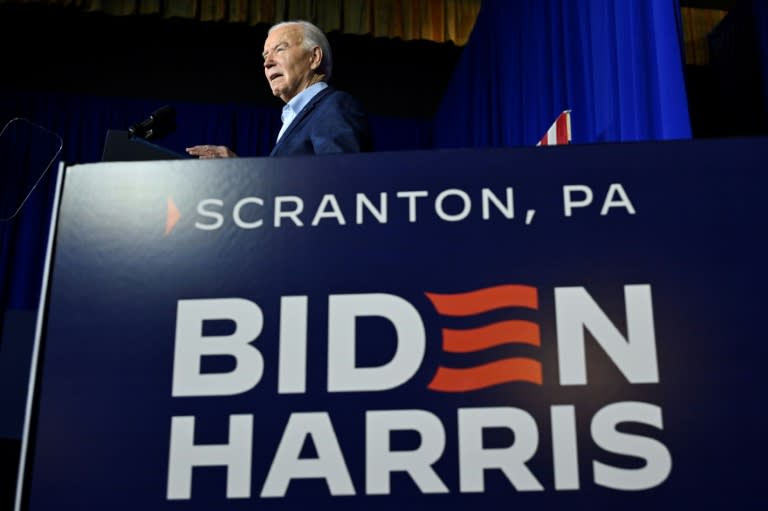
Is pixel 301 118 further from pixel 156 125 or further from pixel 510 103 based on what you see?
pixel 510 103

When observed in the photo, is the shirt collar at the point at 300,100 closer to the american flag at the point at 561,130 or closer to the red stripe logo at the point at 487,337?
the red stripe logo at the point at 487,337

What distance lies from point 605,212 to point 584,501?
0.97ft

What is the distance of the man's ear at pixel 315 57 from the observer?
6.60 feet

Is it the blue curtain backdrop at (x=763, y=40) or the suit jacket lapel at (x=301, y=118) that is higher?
the blue curtain backdrop at (x=763, y=40)

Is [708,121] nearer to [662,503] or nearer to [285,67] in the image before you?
[285,67]

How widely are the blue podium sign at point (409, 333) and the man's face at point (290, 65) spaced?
1.11 meters

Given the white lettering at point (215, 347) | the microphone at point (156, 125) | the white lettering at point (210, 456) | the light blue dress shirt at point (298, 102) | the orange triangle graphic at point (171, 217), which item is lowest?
the white lettering at point (210, 456)

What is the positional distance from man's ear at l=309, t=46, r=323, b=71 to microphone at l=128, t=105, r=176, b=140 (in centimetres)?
51

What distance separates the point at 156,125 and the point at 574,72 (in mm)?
2011

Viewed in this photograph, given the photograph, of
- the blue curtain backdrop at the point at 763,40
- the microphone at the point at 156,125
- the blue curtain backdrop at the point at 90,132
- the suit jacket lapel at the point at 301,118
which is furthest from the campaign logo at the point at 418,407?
the blue curtain backdrop at the point at 90,132

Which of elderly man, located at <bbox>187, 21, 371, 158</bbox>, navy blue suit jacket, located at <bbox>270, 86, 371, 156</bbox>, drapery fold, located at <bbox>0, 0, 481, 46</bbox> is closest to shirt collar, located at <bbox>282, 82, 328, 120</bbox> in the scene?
elderly man, located at <bbox>187, 21, 371, 158</bbox>

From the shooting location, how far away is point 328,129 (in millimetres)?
1586

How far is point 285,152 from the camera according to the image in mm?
1678

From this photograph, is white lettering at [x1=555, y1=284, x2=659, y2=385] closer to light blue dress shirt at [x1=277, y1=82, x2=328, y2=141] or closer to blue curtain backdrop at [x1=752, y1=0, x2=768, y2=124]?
light blue dress shirt at [x1=277, y1=82, x2=328, y2=141]
